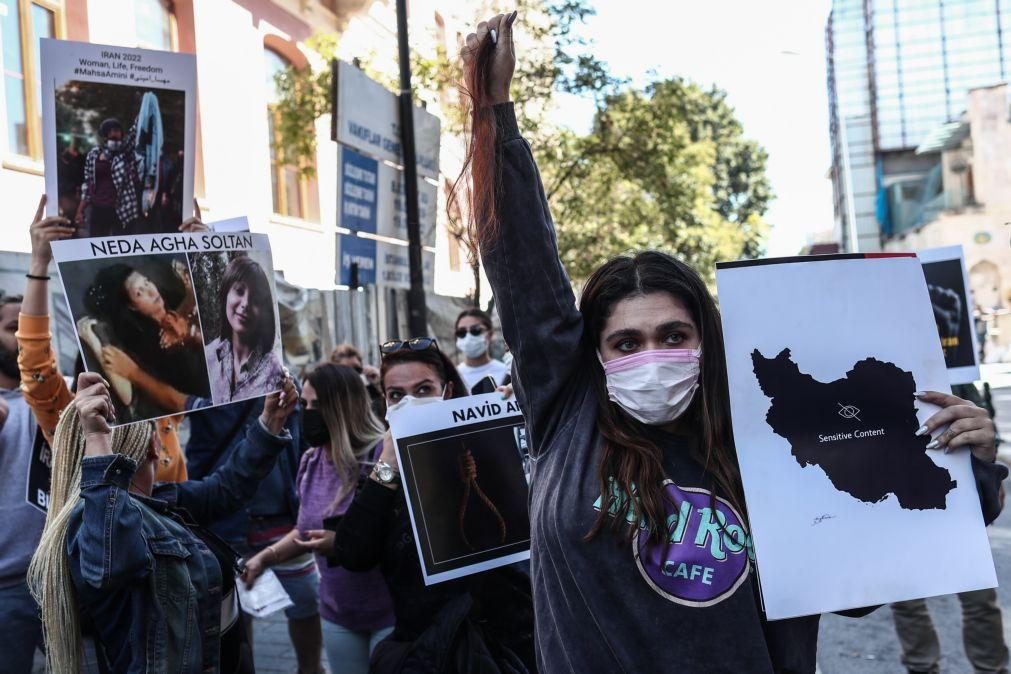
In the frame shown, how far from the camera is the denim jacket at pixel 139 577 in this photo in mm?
2445

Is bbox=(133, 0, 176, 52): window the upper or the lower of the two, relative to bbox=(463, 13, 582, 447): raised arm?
upper

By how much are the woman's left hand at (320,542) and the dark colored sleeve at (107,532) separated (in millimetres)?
1002

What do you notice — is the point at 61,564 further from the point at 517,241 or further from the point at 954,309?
the point at 954,309

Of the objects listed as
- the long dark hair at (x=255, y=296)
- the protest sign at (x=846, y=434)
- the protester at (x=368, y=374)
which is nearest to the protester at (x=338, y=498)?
the protester at (x=368, y=374)

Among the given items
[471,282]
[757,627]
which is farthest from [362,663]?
[471,282]

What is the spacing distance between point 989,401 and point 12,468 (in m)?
4.57

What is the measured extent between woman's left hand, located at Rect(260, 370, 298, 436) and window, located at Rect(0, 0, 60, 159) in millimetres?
6492

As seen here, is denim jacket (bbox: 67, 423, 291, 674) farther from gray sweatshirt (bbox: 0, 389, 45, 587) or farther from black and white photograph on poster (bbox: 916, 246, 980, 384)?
black and white photograph on poster (bbox: 916, 246, 980, 384)

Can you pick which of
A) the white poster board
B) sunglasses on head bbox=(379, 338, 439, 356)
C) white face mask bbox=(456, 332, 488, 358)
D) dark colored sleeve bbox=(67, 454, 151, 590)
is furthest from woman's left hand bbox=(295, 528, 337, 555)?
the white poster board

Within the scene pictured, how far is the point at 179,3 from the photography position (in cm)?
1091

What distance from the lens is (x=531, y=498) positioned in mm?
1952

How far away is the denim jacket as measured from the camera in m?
2.45

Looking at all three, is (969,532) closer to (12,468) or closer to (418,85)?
(12,468)

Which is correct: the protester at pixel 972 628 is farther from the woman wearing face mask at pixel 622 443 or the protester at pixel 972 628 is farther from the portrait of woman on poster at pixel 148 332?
the portrait of woman on poster at pixel 148 332
